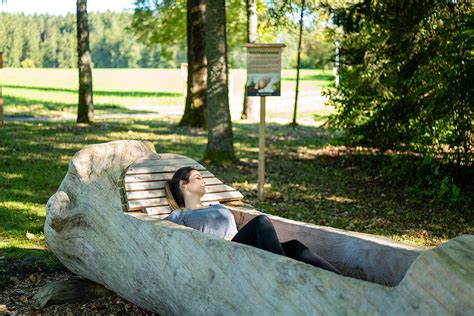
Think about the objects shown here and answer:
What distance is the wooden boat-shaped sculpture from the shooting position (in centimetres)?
353

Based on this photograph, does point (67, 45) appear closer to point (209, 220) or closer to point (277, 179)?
point (277, 179)

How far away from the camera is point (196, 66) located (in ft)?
65.2

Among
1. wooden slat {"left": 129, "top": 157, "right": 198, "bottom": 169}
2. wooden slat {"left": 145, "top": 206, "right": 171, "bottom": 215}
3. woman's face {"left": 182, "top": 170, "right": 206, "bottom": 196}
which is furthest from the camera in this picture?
wooden slat {"left": 129, "top": 157, "right": 198, "bottom": 169}

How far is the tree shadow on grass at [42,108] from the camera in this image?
80.5ft

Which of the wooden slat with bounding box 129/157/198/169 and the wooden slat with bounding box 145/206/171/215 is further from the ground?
the wooden slat with bounding box 129/157/198/169

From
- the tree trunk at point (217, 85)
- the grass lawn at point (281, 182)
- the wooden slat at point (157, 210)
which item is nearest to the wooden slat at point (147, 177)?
the wooden slat at point (157, 210)

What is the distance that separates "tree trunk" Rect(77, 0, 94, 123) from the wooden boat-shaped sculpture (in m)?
13.2

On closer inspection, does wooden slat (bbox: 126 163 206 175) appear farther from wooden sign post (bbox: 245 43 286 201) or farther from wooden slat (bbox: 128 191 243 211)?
wooden sign post (bbox: 245 43 286 201)

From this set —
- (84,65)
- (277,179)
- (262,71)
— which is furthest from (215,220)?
(84,65)

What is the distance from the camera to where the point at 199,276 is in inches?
182

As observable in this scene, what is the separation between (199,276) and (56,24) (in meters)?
96.1

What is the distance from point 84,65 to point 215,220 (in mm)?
14622

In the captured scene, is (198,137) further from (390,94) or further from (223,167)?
(390,94)

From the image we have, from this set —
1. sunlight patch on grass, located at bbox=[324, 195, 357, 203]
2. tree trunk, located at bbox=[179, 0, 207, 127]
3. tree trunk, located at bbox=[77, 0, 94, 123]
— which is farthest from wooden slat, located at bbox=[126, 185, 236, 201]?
tree trunk, located at bbox=[179, 0, 207, 127]
